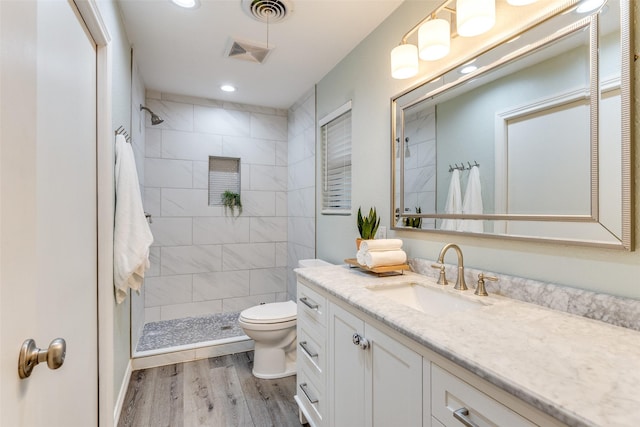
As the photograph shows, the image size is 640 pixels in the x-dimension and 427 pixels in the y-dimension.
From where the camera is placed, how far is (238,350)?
2.69 m

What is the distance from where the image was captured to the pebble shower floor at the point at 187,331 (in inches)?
106

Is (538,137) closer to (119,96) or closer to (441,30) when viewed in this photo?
(441,30)

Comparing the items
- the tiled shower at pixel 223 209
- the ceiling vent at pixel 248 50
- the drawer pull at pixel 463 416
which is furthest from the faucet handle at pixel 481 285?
the ceiling vent at pixel 248 50

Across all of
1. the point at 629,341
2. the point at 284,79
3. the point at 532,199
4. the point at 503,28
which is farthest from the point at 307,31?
the point at 629,341

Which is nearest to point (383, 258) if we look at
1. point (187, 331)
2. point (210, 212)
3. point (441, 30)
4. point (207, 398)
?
point (441, 30)

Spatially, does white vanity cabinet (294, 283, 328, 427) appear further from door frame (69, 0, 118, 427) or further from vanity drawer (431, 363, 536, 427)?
door frame (69, 0, 118, 427)

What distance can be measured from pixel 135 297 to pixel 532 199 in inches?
109

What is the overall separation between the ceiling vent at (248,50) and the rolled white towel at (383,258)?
168 centimetres

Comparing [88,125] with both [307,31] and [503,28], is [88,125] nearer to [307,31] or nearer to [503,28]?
[307,31]

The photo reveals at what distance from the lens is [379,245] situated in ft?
5.29

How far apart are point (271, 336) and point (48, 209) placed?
5.43 ft

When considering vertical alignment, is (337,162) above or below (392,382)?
above

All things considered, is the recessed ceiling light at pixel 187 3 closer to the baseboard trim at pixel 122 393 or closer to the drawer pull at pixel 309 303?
the drawer pull at pixel 309 303

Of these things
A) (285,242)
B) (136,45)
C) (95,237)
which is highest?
(136,45)
